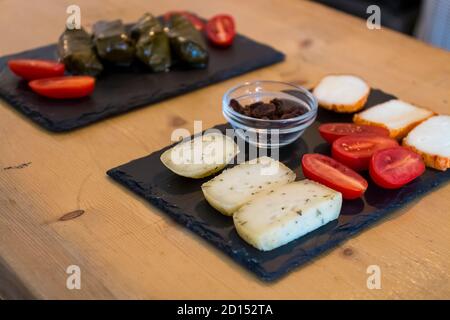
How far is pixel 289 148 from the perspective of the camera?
1.48 meters

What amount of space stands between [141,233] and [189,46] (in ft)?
2.58

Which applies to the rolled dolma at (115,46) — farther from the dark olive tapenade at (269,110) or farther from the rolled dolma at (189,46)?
the dark olive tapenade at (269,110)

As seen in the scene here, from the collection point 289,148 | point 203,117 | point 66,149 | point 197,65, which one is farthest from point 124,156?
point 197,65

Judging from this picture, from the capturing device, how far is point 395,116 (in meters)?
1.58

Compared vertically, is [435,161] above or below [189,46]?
below

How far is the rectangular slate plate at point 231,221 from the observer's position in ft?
3.76

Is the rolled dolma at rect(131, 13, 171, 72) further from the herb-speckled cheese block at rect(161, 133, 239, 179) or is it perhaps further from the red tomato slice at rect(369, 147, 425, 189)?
the red tomato slice at rect(369, 147, 425, 189)

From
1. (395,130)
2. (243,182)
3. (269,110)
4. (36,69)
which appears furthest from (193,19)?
(243,182)

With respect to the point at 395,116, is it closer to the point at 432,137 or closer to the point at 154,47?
the point at 432,137

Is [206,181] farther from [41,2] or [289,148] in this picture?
[41,2]

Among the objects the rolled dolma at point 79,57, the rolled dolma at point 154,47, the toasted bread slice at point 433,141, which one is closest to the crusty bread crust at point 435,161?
the toasted bread slice at point 433,141

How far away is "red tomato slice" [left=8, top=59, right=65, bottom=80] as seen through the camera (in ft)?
5.70

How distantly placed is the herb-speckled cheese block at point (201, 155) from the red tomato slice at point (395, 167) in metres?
0.29

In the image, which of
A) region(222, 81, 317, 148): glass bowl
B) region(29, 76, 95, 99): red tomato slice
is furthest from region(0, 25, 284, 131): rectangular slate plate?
region(222, 81, 317, 148): glass bowl
